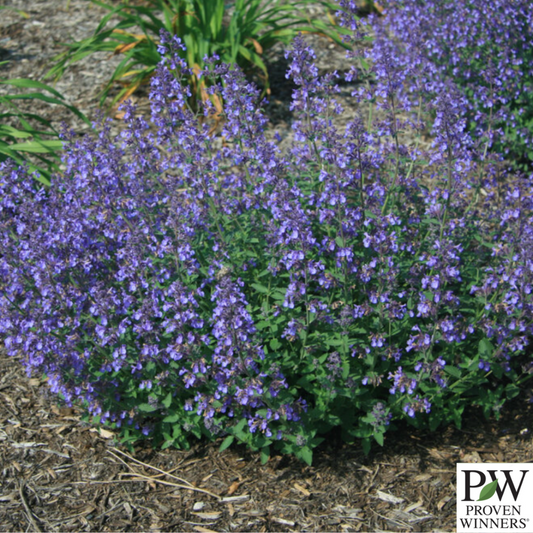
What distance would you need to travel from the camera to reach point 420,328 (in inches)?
168

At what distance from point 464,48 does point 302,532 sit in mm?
5565

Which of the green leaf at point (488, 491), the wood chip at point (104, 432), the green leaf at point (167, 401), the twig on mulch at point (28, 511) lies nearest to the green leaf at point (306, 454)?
the green leaf at point (167, 401)

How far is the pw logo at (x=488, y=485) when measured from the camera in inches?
161

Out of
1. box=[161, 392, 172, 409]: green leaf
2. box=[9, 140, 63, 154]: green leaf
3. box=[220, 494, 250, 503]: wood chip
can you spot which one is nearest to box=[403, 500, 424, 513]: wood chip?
box=[220, 494, 250, 503]: wood chip

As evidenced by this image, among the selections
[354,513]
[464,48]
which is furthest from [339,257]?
[464,48]

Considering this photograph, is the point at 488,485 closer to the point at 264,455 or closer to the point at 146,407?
the point at 264,455

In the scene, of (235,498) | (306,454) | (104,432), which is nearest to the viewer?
(306,454)

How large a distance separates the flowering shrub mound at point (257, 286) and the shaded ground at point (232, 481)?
237 millimetres

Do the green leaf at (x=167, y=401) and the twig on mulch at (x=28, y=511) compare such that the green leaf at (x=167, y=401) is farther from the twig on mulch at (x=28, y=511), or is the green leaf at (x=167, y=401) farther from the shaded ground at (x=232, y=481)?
the twig on mulch at (x=28, y=511)

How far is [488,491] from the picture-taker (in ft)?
13.5

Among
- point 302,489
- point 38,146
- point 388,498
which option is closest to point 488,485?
point 388,498

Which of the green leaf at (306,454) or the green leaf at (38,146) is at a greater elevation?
the green leaf at (38,146)

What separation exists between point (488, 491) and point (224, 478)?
1.72 meters

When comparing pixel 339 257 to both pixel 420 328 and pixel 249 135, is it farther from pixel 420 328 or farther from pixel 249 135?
pixel 249 135
